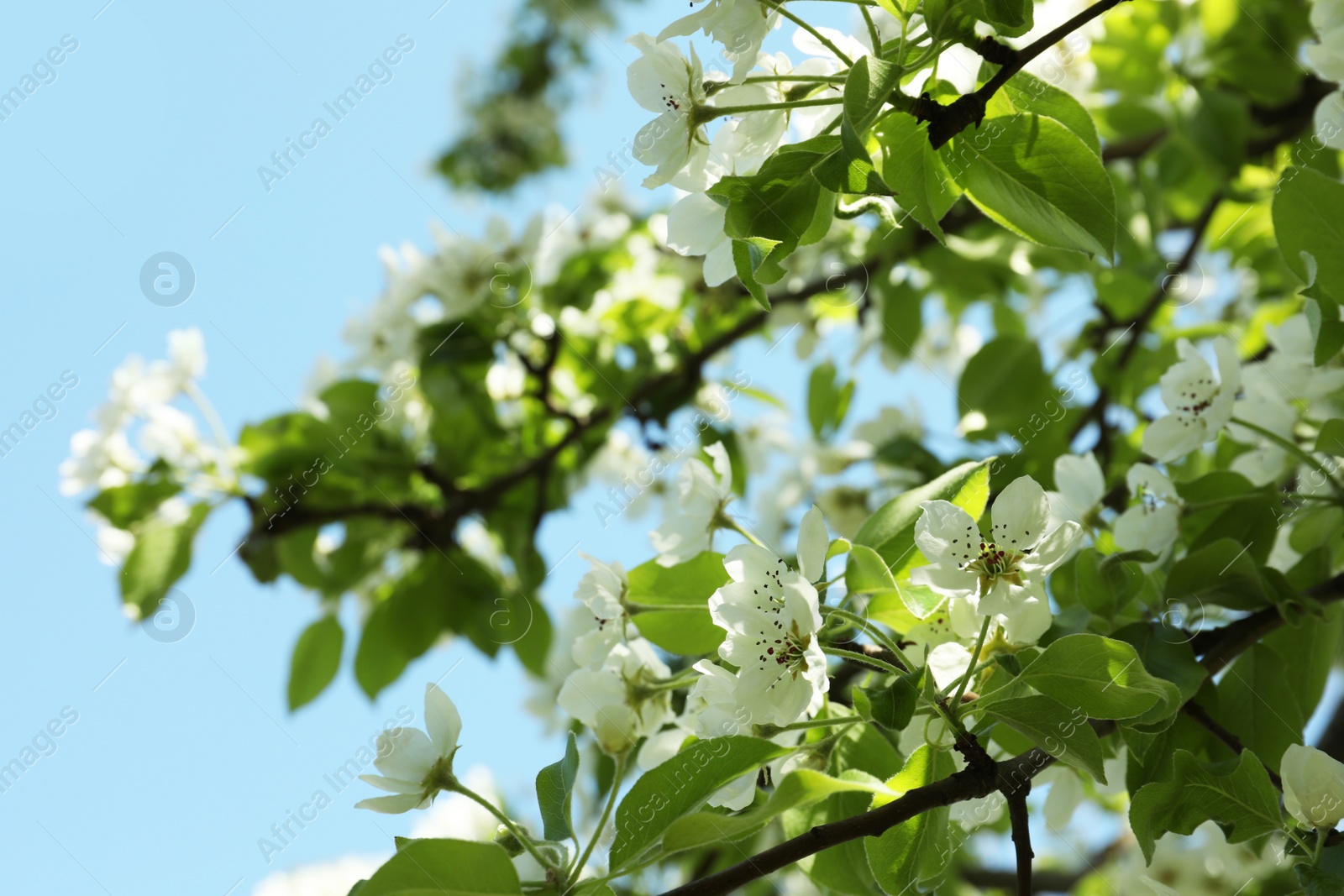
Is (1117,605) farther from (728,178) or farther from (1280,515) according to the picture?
(728,178)

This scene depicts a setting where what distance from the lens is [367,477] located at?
1.95 metres

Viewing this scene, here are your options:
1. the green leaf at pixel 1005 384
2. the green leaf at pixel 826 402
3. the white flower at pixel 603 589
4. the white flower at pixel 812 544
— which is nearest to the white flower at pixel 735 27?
the white flower at pixel 812 544

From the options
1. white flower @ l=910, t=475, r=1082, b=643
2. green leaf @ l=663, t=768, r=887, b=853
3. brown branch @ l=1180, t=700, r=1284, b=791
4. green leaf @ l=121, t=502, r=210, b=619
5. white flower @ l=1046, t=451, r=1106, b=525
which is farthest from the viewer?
green leaf @ l=121, t=502, r=210, b=619

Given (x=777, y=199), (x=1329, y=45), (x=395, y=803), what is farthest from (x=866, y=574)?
(x=1329, y=45)

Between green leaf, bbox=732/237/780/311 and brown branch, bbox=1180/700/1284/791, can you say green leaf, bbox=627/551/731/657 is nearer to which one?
green leaf, bbox=732/237/780/311

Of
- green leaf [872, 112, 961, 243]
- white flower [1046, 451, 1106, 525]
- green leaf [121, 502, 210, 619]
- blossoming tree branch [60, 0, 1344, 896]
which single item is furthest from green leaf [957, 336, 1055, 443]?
green leaf [121, 502, 210, 619]

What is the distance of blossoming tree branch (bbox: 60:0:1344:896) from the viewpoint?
2.18 feet

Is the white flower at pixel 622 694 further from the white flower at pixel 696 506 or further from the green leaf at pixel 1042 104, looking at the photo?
the green leaf at pixel 1042 104

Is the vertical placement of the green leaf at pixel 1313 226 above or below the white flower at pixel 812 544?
above

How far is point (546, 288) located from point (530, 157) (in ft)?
13.5

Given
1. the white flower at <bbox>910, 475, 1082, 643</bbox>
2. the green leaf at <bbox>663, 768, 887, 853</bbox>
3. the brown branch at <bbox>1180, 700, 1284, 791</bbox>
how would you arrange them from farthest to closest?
the brown branch at <bbox>1180, 700, 1284, 791</bbox>
the white flower at <bbox>910, 475, 1082, 643</bbox>
the green leaf at <bbox>663, 768, 887, 853</bbox>

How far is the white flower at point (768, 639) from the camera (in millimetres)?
664

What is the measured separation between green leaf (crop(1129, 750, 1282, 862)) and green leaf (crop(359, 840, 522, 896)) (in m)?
0.43

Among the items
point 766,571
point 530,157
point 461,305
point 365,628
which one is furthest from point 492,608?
point 530,157
